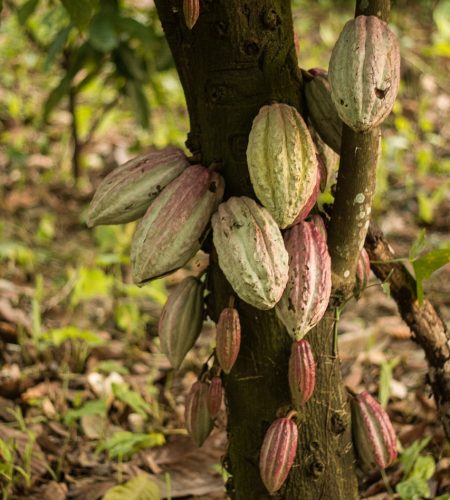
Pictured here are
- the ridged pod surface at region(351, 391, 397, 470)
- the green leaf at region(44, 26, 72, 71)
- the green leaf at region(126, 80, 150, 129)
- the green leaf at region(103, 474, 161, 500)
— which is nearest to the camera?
the ridged pod surface at region(351, 391, 397, 470)

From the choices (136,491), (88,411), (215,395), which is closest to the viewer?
(215,395)

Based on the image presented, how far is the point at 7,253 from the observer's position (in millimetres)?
2922

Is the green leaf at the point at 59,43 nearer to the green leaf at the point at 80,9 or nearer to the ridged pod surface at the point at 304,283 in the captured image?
the green leaf at the point at 80,9

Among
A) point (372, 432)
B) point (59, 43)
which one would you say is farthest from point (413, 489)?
point (59, 43)

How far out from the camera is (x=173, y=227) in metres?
1.27

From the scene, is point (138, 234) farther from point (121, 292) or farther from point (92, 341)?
point (121, 292)

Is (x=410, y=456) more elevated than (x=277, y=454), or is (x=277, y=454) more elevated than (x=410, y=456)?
(x=277, y=454)

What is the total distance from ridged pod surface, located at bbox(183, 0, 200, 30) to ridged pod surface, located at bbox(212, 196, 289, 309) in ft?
0.88

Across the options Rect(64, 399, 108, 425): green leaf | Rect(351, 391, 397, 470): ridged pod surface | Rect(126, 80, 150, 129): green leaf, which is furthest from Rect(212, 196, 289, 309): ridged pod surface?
Rect(126, 80, 150, 129): green leaf

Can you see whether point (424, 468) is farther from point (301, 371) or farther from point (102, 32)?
point (102, 32)

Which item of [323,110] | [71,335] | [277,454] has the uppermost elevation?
[323,110]

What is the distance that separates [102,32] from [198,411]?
58.3 inches

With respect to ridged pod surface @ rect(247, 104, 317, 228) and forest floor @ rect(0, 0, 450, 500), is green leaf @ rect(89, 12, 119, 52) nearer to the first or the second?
forest floor @ rect(0, 0, 450, 500)

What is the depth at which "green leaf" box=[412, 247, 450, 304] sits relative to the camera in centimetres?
143
